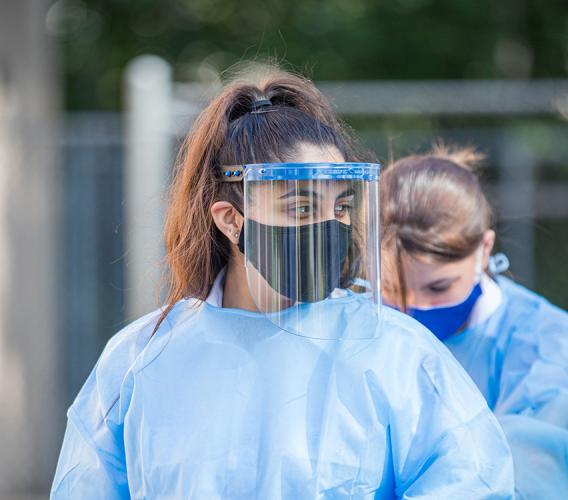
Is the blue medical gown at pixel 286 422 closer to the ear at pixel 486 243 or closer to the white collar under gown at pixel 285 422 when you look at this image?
the white collar under gown at pixel 285 422

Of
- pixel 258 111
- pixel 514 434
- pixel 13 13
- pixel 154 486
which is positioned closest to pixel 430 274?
pixel 514 434

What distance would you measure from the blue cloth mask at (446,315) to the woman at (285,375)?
0.70m

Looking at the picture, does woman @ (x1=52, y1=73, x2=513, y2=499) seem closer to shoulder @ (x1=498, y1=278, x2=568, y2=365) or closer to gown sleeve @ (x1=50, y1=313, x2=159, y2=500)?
gown sleeve @ (x1=50, y1=313, x2=159, y2=500)

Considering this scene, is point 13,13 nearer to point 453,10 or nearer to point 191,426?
point 191,426

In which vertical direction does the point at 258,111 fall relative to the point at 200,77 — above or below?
below

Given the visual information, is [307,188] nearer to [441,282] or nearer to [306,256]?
[306,256]

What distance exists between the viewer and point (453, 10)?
1062 centimetres

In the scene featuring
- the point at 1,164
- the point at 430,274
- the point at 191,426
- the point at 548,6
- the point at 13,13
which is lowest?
the point at 191,426

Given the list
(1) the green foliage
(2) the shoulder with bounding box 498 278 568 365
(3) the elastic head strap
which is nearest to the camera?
(3) the elastic head strap

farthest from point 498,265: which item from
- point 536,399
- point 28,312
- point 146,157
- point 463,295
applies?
point 28,312

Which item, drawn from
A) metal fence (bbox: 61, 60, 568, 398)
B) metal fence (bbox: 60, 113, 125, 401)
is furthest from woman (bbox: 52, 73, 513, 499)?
metal fence (bbox: 60, 113, 125, 401)

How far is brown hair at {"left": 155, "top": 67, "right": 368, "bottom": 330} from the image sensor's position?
195 centimetres

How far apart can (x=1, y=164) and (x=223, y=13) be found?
243 inches

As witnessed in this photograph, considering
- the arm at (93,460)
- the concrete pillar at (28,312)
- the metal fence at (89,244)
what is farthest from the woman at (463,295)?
the concrete pillar at (28,312)
